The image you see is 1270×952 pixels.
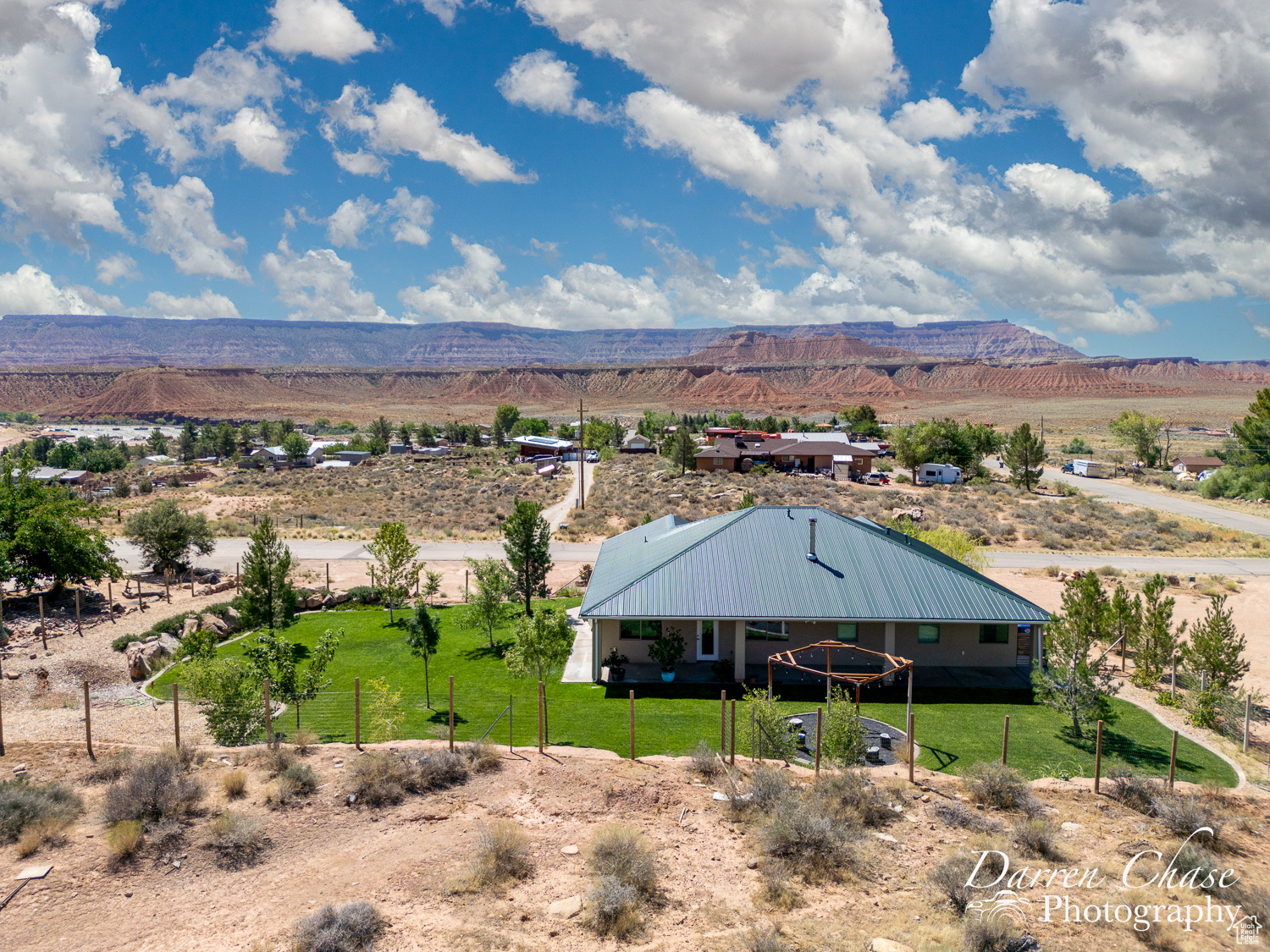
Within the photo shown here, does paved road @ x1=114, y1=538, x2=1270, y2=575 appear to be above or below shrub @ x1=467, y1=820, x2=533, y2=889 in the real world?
below

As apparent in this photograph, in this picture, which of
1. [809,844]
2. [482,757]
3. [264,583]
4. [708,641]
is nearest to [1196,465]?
[708,641]

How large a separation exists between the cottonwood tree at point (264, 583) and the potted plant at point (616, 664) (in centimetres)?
1164

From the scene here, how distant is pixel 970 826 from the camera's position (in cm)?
1289

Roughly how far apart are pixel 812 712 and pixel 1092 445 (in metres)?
116

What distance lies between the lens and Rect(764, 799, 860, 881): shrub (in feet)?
37.6

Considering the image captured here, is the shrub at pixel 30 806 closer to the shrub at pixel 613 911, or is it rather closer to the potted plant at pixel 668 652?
the shrub at pixel 613 911

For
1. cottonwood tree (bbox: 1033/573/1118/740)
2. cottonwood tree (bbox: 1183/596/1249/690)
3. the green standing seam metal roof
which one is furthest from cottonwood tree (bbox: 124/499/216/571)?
cottonwood tree (bbox: 1183/596/1249/690)

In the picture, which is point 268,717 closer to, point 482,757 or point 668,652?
point 482,757

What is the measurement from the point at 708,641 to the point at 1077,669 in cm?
953

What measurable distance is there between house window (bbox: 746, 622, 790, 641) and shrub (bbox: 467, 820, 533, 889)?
1126 centimetres

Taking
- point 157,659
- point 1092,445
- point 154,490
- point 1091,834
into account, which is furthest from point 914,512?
point 1092,445

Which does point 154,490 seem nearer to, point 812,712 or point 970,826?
point 812,712

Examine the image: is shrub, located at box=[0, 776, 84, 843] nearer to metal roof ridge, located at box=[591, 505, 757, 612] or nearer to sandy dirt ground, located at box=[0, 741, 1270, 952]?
sandy dirt ground, located at box=[0, 741, 1270, 952]

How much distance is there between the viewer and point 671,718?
60.8 feet
